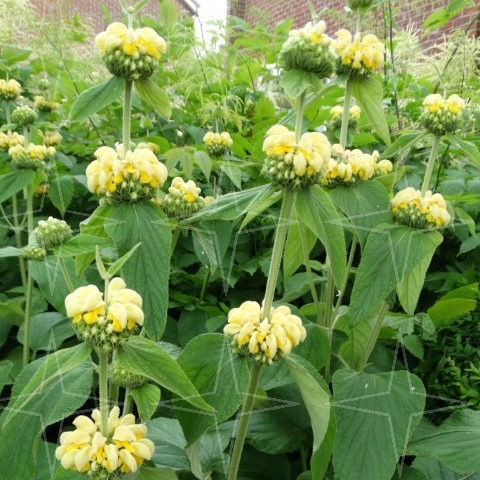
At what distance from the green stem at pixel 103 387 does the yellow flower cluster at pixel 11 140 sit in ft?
3.16

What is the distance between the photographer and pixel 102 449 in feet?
1.42

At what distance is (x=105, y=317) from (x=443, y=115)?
541mm

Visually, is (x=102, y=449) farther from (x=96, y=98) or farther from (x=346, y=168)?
(x=346, y=168)

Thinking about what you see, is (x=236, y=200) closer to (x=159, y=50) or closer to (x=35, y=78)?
(x=159, y=50)

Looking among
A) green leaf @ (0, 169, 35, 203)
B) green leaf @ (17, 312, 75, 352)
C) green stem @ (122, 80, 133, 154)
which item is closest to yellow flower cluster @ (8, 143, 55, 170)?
green leaf @ (0, 169, 35, 203)

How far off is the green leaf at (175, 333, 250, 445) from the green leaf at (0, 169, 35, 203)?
2.22 ft

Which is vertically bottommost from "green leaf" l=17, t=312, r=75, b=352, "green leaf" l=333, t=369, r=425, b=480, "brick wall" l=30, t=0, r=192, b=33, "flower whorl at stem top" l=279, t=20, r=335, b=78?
"green leaf" l=17, t=312, r=75, b=352

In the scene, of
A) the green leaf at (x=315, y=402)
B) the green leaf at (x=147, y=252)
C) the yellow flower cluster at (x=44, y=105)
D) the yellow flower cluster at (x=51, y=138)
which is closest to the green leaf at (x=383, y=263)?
the green leaf at (x=315, y=402)

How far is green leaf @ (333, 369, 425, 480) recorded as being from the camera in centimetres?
53

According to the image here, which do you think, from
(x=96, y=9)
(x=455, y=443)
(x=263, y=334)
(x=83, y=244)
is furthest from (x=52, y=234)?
(x=96, y=9)

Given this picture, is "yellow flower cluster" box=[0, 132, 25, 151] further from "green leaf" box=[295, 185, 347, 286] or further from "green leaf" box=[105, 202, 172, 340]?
"green leaf" box=[295, 185, 347, 286]

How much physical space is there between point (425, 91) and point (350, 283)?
2.80 ft

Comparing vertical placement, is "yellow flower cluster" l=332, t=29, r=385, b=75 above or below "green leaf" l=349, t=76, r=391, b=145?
above

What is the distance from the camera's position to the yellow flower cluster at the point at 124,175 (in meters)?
0.50
